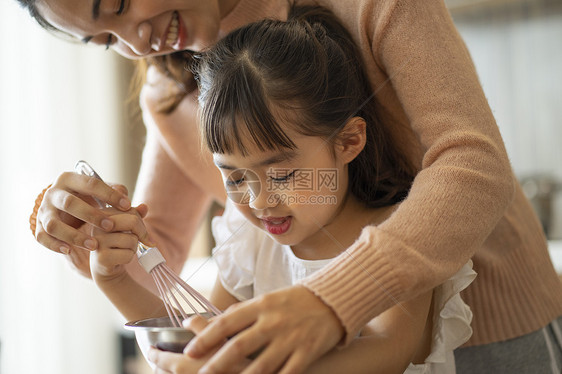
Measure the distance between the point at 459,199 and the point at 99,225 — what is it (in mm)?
355

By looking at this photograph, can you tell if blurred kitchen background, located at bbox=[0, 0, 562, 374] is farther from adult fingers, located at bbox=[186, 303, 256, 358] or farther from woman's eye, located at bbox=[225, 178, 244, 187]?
adult fingers, located at bbox=[186, 303, 256, 358]

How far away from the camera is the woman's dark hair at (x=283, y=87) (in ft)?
1.99

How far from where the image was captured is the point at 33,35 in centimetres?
162

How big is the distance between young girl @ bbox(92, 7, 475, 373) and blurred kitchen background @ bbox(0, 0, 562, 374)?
0.93 m

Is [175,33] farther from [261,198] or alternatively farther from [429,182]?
[429,182]

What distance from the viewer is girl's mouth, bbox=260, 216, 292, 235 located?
640 millimetres

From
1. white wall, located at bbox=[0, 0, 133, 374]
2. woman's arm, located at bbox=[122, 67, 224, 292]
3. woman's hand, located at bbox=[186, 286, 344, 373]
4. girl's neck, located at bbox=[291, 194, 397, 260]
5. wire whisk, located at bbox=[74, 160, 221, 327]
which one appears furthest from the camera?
white wall, located at bbox=[0, 0, 133, 374]

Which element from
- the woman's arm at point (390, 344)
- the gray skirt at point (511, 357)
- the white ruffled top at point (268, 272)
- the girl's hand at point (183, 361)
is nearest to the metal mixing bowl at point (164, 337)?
the girl's hand at point (183, 361)

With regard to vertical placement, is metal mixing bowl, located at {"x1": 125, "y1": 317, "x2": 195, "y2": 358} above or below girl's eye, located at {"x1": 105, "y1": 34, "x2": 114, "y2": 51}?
below

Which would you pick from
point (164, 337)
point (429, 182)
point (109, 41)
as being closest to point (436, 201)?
point (429, 182)

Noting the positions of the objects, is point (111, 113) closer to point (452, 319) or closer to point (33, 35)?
point (33, 35)

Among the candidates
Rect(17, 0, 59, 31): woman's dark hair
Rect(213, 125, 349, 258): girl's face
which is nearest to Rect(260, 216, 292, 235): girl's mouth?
Rect(213, 125, 349, 258): girl's face

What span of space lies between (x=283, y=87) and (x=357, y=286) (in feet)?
0.81

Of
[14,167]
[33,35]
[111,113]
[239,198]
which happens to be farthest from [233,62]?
[111,113]
